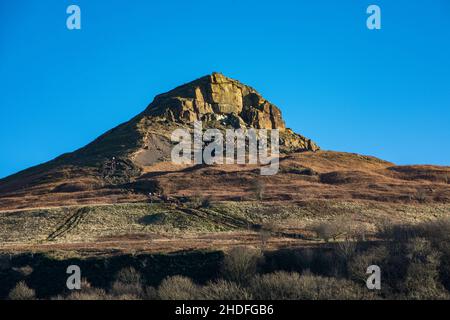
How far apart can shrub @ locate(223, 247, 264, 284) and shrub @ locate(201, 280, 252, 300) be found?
132 inches

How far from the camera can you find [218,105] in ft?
427

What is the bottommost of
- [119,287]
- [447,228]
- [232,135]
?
[119,287]

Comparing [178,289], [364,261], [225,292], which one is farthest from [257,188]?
[225,292]

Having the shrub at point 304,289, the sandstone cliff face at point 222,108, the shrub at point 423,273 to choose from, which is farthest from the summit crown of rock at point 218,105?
the shrub at point 304,289

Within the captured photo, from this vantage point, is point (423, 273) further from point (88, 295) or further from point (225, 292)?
point (88, 295)

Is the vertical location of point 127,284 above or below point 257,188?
below

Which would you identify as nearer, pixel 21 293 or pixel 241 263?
pixel 21 293

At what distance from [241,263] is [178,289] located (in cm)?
643

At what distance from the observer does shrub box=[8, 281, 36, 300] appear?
39812mm

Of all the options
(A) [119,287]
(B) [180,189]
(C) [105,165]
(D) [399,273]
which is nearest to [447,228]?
(D) [399,273]

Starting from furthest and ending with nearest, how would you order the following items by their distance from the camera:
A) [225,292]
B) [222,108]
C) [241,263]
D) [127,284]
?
[222,108] → [241,263] → [127,284] → [225,292]

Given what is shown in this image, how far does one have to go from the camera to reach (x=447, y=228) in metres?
43.8
